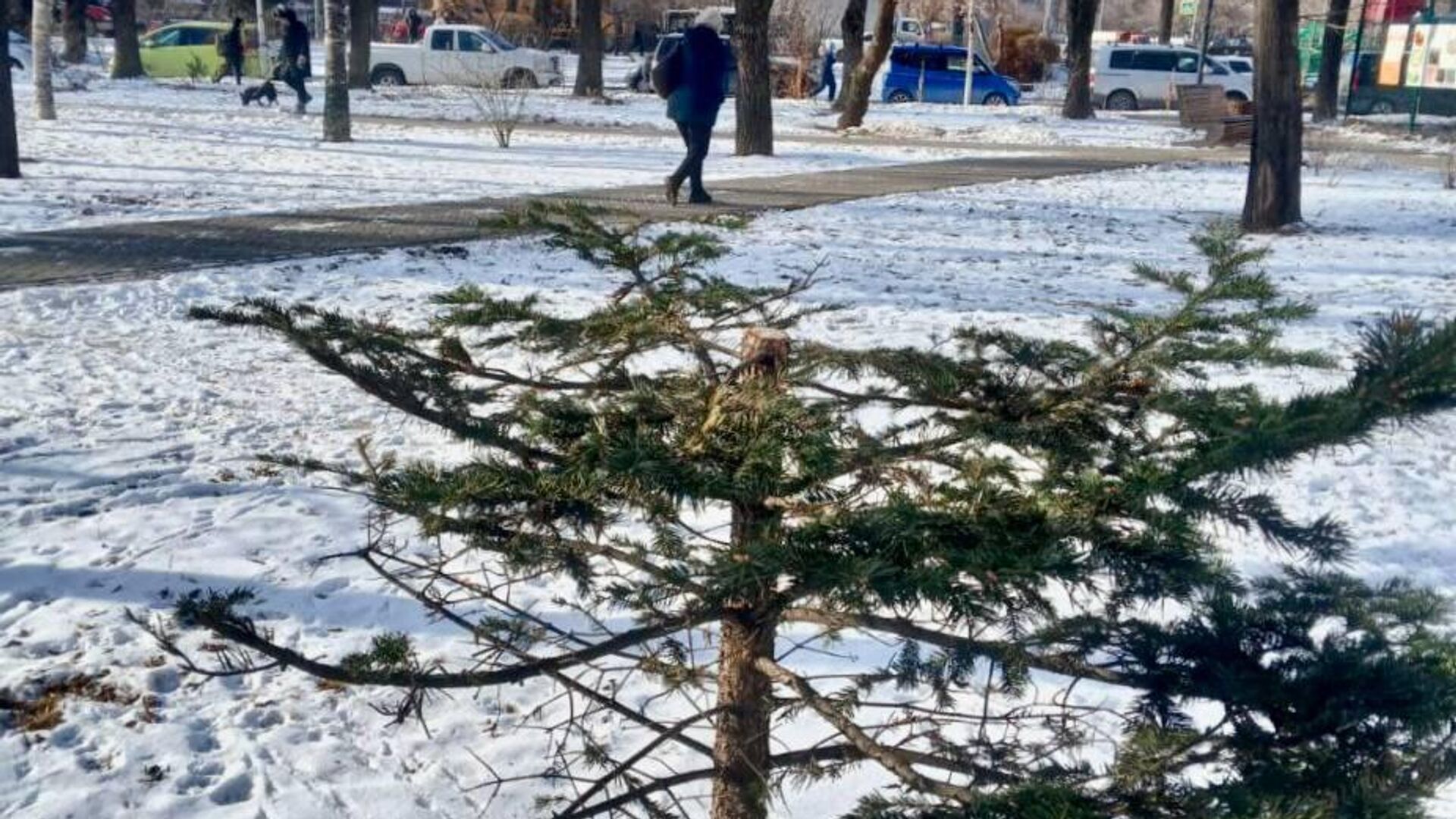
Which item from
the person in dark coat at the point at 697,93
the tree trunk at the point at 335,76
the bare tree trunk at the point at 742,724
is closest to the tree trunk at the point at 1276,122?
the person in dark coat at the point at 697,93

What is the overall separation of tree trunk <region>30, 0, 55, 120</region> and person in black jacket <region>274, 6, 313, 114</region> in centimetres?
502

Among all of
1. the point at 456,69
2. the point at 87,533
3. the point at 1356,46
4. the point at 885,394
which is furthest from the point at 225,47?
the point at 885,394

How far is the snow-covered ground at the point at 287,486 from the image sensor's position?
3.44 m

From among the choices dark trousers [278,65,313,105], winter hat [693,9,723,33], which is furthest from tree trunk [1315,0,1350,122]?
winter hat [693,9,723,33]

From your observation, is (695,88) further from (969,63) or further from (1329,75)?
(969,63)

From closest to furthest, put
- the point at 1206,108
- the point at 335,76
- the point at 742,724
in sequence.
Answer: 1. the point at 742,724
2. the point at 335,76
3. the point at 1206,108

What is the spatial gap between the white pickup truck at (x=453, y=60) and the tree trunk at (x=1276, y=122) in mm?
23857

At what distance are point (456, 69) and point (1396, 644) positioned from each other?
34292 millimetres

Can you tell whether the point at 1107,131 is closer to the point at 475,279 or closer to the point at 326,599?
the point at 475,279

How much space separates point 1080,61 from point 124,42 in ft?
76.1

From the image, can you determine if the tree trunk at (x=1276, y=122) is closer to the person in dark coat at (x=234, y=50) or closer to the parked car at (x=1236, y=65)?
the person in dark coat at (x=234, y=50)

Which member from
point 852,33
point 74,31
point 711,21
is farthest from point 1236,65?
point 74,31

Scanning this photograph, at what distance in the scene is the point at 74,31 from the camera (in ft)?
121

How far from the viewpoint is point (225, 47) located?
A: 32.6 meters
